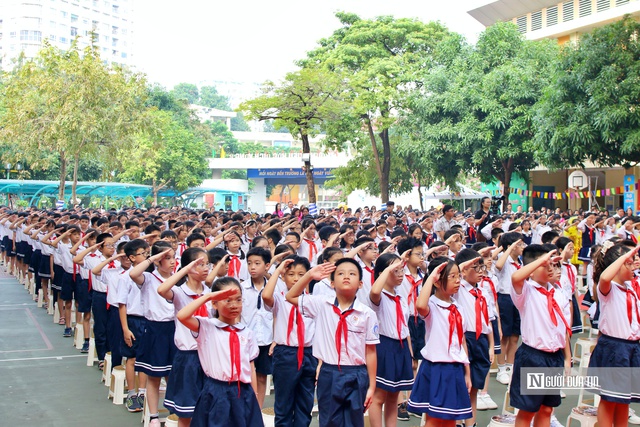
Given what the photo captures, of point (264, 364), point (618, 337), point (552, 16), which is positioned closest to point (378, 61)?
point (552, 16)

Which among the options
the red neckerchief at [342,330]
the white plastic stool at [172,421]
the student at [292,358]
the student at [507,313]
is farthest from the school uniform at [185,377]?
the student at [507,313]

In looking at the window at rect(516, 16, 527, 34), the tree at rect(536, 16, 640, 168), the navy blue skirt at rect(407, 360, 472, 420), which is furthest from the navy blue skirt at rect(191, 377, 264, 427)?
the window at rect(516, 16, 527, 34)

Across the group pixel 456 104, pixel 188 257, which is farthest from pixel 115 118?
pixel 188 257

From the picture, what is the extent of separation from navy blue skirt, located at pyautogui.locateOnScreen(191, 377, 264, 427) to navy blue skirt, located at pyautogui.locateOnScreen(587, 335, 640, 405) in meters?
2.71

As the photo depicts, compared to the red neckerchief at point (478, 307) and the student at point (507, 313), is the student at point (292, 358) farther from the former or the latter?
the student at point (507, 313)

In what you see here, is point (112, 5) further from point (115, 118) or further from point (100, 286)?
point (100, 286)

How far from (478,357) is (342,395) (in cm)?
174

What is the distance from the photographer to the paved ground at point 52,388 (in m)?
6.71

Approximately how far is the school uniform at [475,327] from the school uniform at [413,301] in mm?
548

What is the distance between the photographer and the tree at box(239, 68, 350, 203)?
65.7ft

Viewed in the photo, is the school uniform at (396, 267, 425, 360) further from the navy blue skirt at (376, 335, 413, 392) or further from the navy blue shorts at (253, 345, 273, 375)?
the navy blue shorts at (253, 345, 273, 375)

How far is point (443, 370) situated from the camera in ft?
16.6

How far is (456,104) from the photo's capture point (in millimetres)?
22922

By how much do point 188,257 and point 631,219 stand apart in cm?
979
